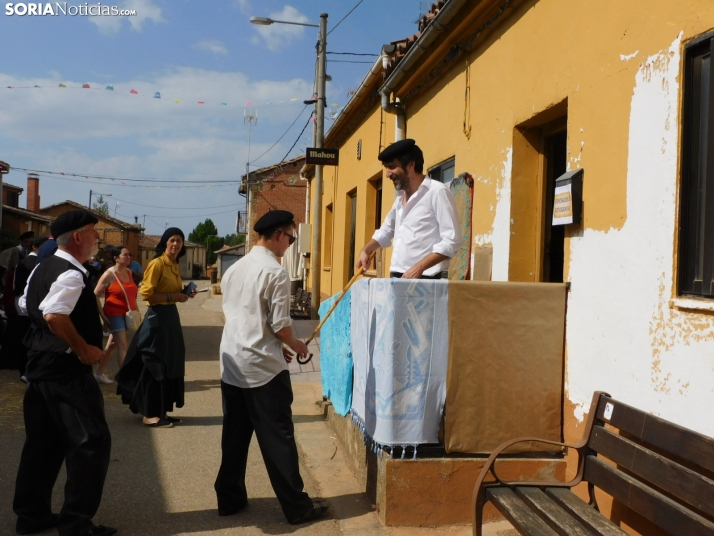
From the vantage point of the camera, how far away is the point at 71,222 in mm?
3893

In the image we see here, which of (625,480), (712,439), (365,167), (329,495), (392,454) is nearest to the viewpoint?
(712,439)

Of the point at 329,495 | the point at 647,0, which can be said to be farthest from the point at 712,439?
the point at 329,495

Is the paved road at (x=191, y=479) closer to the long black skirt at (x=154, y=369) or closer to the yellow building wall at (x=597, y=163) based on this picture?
the long black skirt at (x=154, y=369)

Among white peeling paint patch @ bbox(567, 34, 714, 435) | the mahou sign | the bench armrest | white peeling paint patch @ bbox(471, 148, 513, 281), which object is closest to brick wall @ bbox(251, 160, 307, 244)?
the mahou sign

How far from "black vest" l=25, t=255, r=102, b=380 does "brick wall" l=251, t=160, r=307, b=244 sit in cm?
2943

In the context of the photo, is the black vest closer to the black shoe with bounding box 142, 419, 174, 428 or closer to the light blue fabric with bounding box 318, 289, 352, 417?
the light blue fabric with bounding box 318, 289, 352, 417

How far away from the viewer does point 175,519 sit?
416 cm

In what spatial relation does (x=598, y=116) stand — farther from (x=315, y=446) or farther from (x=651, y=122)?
(x=315, y=446)

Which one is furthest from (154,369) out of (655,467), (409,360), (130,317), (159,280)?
(655,467)

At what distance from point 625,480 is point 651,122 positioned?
171 centimetres

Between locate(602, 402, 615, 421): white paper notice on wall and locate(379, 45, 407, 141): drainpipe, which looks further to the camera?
locate(379, 45, 407, 141): drainpipe

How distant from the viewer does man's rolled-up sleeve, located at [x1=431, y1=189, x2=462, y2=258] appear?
4188 millimetres

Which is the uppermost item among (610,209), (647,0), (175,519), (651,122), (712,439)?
(647,0)

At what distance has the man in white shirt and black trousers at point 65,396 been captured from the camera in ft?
12.2
